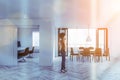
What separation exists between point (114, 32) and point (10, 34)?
6.97 m

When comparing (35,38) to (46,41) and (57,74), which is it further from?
(57,74)

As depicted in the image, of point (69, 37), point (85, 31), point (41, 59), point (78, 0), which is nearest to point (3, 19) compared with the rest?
point (41, 59)

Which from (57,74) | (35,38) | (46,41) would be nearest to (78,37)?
(35,38)

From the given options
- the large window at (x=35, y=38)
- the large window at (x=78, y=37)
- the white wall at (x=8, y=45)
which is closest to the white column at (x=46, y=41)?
the white wall at (x=8, y=45)

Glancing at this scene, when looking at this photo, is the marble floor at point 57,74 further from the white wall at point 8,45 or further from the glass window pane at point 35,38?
the glass window pane at point 35,38

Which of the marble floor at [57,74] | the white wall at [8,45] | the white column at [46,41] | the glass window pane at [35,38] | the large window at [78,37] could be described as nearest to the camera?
the marble floor at [57,74]

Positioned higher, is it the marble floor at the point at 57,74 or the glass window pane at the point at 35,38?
the glass window pane at the point at 35,38

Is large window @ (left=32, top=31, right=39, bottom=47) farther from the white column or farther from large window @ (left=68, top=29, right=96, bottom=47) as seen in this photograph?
the white column

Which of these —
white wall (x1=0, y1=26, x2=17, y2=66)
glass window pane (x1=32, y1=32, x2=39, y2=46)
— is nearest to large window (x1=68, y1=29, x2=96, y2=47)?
glass window pane (x1=32, y1=32, x2=39, y2=46)

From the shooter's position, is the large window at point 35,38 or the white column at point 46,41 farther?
the large window at point 35,38

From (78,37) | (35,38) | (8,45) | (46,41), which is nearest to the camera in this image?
(46,41)

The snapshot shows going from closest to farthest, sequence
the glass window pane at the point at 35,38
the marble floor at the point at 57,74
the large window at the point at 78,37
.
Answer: the marble floor at the point at 57,74
the large window at the point at 78,37
the glass window pane at the point at 35,38

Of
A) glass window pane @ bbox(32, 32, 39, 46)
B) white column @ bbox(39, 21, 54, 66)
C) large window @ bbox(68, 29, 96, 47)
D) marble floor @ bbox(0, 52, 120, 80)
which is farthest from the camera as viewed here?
glass window pane @ bbox(32, 32, 39, 46)

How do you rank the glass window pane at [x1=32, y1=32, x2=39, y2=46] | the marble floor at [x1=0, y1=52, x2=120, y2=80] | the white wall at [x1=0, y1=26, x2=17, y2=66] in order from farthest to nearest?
the glass window pane at [x1=32, y1=32, x2=39, y2=46] → the white wall at [x1=0, y1=26, x2=17, y2=66] → the marble floor at [x1=0, y1=52, x2=120, y2=80]
